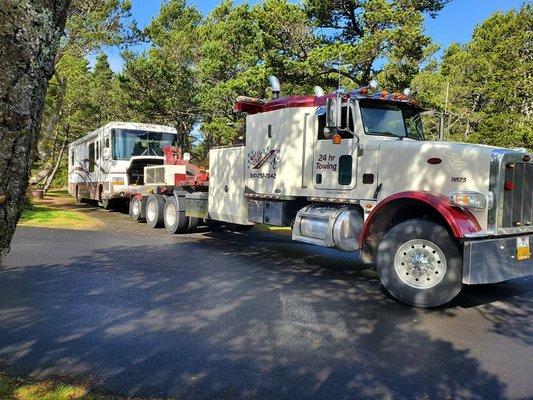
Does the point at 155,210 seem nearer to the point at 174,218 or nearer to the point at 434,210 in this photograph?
the point at 174,218

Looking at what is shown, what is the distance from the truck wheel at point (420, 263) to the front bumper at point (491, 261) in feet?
0.85

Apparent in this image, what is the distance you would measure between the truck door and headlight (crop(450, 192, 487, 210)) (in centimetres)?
192

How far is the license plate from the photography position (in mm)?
6205

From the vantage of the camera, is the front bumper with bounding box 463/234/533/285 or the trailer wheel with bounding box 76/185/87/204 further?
the trailer wheel with bounding box 76/185/87/204

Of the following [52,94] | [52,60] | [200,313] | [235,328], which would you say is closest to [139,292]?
[200,313]

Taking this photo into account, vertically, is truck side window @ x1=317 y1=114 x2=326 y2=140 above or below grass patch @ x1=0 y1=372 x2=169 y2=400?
above

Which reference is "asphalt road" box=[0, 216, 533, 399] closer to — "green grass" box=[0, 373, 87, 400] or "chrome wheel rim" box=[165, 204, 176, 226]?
"green grass" box=[0, 373, 87, 400]

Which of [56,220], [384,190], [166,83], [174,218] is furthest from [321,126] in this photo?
[166,83]

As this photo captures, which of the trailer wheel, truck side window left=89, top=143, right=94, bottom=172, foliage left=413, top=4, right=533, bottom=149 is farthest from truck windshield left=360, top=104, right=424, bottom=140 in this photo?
foliage left=413, top=4, right=533, bottom=149

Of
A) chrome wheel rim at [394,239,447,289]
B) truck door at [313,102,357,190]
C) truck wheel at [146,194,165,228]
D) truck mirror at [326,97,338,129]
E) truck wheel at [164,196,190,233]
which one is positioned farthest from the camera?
truck wheel at [146,194,165,228]

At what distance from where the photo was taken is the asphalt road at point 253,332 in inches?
158

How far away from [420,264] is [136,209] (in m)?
11.3

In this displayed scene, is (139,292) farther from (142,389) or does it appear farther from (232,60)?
(232,60)

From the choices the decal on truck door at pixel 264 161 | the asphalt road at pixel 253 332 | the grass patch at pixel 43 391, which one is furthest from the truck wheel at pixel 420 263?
the grass patch at pixel 43 391
